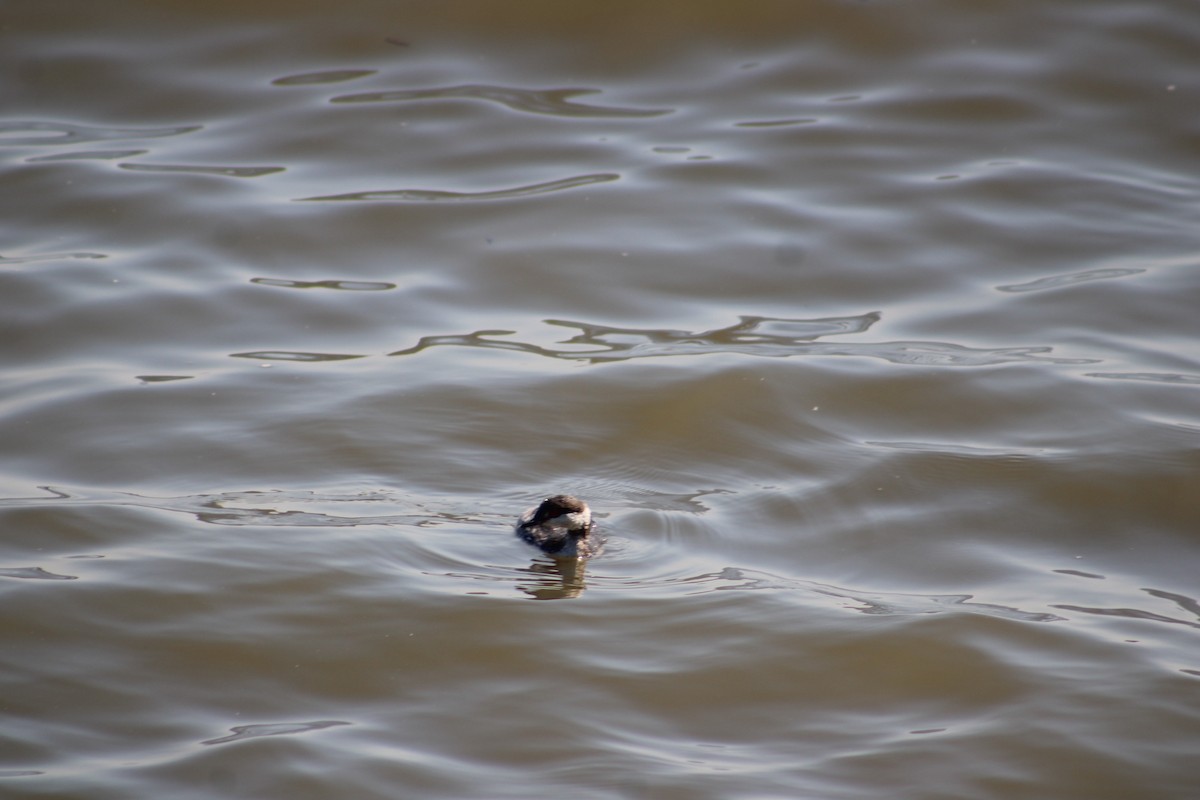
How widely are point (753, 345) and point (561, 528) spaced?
329 centimetres

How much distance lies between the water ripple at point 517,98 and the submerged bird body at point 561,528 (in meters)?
7.50

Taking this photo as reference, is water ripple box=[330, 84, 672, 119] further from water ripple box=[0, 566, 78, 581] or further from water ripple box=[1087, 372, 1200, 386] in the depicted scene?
water ripple box=[0, 566, 78, 581]

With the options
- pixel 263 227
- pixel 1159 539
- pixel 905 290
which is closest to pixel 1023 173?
pixel 905 290

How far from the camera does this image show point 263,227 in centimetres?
1079

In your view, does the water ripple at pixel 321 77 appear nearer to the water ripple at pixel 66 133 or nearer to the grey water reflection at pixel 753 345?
the water ripple at pixel 66 133

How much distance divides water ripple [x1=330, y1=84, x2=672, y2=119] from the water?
7cm

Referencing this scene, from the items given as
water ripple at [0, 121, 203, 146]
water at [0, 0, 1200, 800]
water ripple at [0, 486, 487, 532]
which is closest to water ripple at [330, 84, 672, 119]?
water at [0, 0, 1200, 800]

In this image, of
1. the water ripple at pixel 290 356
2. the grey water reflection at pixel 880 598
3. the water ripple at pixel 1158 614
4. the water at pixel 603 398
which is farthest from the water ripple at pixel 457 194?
the water ripple at pixel 1158 614

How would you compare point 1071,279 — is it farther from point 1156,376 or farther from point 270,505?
point 270,505

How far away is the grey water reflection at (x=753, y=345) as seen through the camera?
8.95 meters

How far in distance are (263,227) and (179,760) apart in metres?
6.52

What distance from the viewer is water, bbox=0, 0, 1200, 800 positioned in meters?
5.48

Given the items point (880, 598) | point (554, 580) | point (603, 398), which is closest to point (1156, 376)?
point (880, 598)

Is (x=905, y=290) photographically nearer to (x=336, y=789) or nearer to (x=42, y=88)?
(x=336, y=789)
